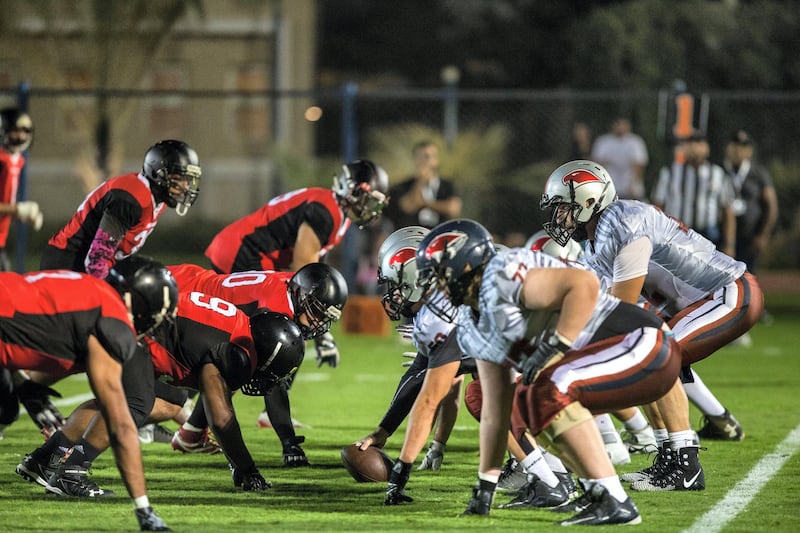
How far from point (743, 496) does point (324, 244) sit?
3.64m

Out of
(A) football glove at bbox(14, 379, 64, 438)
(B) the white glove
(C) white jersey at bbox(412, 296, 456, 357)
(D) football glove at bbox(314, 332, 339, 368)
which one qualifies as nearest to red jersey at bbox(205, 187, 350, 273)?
(D) football glove at bbox(314, 332, 339, 368)

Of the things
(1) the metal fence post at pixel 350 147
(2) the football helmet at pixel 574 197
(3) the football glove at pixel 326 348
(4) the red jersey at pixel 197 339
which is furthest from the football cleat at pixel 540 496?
(1) the metal fence post at pixel 350 147

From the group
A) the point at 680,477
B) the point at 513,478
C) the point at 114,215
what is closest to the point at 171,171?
the point at 114,215

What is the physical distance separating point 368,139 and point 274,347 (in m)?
24.2

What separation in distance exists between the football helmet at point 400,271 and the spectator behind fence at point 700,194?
6.72 m

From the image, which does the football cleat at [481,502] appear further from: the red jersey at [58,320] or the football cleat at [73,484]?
the football cleat at [73,484]

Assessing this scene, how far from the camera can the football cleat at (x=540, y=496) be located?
6.29 m

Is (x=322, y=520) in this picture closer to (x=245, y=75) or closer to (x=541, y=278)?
(x=541, y=278)

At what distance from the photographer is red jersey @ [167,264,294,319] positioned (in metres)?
7.41

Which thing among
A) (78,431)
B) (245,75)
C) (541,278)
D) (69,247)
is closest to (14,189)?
(69,247)

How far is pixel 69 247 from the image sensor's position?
830 cm

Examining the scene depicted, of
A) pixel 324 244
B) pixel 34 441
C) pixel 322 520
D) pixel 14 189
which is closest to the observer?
pixel 322 520

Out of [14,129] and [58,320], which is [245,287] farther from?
[14,129]

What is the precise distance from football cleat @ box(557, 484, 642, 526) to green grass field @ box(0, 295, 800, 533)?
134 mm
